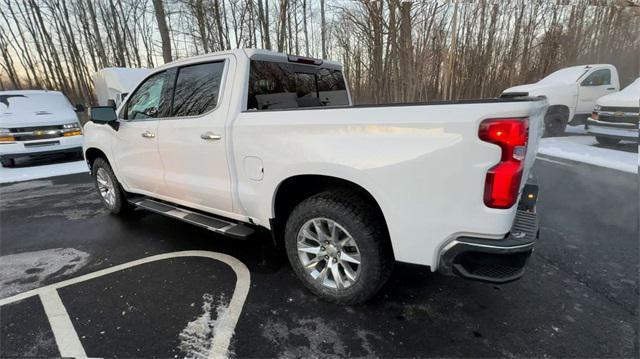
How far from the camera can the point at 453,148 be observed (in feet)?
5.72

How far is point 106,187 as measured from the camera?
4.64 m

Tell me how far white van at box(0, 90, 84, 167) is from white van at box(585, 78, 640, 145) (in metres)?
12.8

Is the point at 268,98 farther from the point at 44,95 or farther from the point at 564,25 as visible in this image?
the point at 564,25

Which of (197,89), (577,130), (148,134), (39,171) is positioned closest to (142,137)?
(148,134)

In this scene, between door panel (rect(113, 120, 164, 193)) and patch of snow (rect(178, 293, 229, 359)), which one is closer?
patch of snow (rect(178, 293, 229, 359))

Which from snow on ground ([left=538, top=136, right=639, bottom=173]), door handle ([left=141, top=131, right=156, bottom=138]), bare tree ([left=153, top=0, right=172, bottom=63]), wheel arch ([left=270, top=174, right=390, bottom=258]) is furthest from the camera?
bare tree ([left=153, top=0, right=172, bottom=63])

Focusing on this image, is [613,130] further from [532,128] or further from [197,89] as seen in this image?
[197,89]

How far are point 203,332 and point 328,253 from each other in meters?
1.00

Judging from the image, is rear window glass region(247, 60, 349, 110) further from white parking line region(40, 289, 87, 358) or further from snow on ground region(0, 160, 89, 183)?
snow on ground region(0, 160, 89, 183)

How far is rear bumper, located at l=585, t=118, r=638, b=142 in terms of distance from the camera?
740cm

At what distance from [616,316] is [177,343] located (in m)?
2.97

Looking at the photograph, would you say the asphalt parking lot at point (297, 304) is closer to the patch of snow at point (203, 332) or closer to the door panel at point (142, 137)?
the patch of snow at point (203, 332)

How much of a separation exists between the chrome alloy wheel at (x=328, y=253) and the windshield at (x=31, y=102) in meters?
8.97

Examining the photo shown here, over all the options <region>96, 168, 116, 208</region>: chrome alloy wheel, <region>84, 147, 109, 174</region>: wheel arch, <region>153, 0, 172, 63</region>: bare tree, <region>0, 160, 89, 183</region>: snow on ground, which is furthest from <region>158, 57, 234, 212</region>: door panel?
<region>153, 0, 172, 63</region>: bare tree
